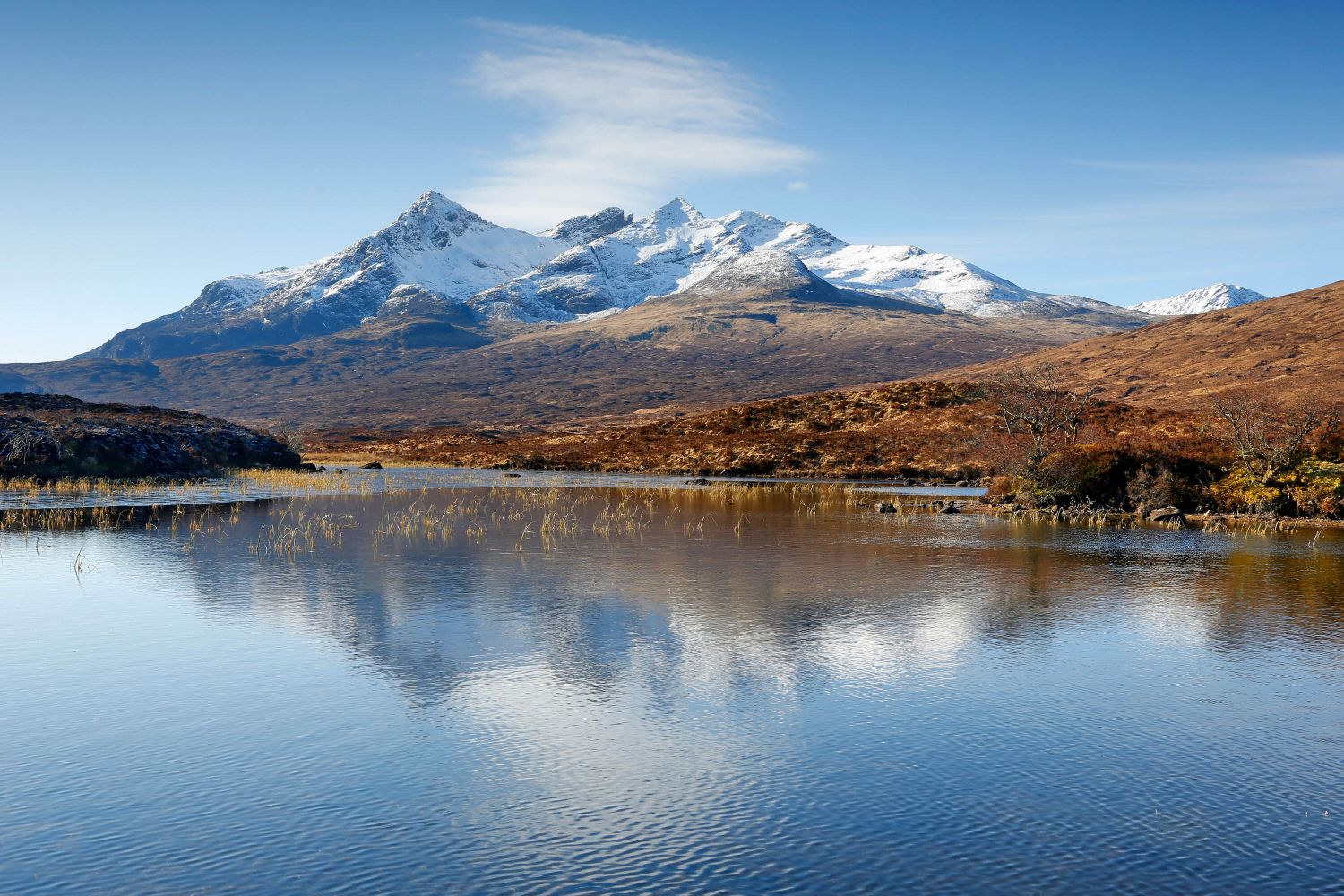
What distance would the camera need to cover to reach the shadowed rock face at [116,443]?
61281 millimetres

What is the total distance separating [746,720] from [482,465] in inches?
3982

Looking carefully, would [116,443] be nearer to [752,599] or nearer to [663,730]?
[752,599]

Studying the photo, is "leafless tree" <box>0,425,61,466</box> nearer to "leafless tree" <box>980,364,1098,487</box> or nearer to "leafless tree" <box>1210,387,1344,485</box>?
"leafless tree" <box>980,364,1098,487</box>

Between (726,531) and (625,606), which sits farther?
(726,531)

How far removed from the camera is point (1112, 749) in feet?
42.8

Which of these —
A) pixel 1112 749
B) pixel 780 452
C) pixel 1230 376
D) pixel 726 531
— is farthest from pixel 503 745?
pixel 1230 376

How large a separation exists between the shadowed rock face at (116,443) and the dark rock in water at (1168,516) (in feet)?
197

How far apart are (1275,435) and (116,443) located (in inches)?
2716

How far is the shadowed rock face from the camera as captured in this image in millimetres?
61281

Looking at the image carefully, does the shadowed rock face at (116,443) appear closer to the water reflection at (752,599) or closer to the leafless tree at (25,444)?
the leafless tree at (25,444)

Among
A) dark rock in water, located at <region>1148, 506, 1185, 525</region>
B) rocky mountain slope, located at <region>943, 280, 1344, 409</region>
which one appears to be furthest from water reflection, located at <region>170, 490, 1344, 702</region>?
rocky mountain slope, located at <region>943, 280, 1344, 409</region>

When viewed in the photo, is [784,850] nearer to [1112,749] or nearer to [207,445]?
[1112,749]

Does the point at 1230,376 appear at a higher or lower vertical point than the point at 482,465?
higher

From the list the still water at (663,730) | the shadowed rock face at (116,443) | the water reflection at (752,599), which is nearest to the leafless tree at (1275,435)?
the water reflection at (752,599)
